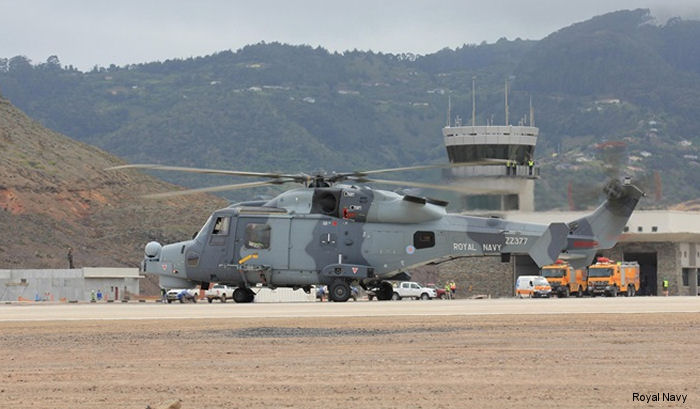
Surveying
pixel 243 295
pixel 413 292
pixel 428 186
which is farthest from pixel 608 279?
pixel 428 186

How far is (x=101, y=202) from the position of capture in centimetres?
12412

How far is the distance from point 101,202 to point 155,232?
43.0 ft

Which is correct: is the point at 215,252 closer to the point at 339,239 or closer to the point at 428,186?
the point at 339,239

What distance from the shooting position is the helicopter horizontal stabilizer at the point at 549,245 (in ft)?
144

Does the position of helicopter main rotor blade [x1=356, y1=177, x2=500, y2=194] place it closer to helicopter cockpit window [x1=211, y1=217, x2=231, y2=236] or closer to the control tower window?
helicopter cockpit window [x1=211, y1=217, x2=231, y2=236]

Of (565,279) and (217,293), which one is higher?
(565,279)

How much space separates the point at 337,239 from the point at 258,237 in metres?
2.70

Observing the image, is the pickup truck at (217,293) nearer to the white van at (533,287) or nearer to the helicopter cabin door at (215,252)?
the white van at (533,287)

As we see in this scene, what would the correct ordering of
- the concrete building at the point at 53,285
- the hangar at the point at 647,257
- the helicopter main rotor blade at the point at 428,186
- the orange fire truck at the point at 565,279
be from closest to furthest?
the helicopter main rotor blade at the point at 428,186, the orange fire truck at the point at 565,279, the concrete building at the point at 53,285, the hangar at the point at 647,257

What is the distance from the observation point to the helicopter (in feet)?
142

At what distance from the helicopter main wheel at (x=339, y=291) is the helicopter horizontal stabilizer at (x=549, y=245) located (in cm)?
643

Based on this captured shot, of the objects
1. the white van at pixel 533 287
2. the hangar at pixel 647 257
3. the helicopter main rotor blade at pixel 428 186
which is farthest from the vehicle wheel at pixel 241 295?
the hangar at pixel 647 257

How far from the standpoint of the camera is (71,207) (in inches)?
4685

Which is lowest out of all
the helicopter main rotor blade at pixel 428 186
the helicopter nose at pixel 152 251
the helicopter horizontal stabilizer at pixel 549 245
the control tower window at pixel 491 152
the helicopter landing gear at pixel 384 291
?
the helicopter landing gear at pixel 384 291
